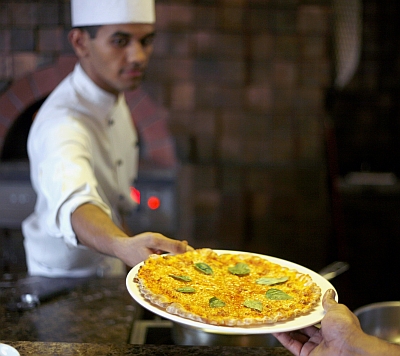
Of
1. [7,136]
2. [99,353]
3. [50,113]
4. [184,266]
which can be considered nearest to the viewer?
[99,353]

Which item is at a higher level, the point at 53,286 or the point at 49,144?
the point at 49,144

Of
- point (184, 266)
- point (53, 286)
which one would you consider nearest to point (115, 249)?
point (184, 266)

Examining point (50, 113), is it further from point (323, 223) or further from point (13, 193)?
point (323, 223)

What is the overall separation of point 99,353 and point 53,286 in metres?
0.57

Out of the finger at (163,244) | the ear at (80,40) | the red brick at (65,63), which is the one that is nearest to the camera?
the finger at (163,244)

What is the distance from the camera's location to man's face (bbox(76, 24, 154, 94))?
193 cm

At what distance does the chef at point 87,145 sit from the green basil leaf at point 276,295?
451mm

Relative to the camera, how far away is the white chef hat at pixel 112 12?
1894 mm

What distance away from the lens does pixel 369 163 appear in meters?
4.11

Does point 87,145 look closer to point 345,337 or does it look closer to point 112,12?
point 112,12

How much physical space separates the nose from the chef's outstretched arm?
0.63 meters

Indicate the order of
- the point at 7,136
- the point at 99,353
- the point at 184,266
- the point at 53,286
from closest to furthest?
the point at 99,353 < the point at 184,266 < the point at 53,286 < the point at 7,136

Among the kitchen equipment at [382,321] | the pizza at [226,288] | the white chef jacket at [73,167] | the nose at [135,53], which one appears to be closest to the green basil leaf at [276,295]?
the pizza at [226,288]

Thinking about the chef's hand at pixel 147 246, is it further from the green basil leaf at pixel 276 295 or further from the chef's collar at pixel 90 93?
the chef's collar at pixel 90 93
